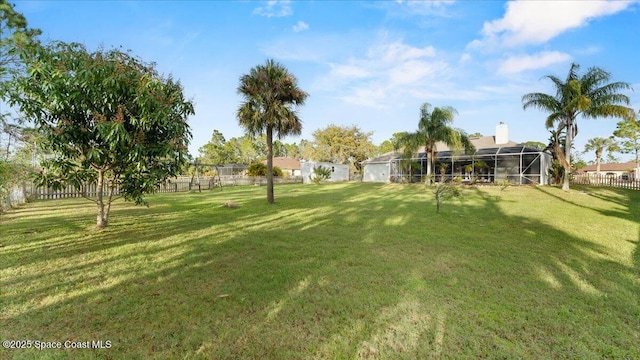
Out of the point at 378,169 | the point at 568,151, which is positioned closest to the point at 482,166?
the point at 568,151

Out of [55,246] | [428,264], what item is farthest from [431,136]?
[55,246]

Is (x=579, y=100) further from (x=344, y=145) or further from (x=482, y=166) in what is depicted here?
(x=344, y=145)

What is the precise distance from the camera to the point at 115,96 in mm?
5668

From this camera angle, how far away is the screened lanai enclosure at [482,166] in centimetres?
2167

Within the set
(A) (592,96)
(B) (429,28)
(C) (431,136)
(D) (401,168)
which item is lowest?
(D) (401,168)

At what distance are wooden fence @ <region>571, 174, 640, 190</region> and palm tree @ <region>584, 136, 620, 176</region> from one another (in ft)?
53.6

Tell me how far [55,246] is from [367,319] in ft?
20.2

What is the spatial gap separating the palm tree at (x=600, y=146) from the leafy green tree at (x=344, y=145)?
30.2 m

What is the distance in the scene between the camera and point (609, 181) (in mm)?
21703

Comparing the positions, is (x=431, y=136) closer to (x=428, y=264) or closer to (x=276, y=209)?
(x=276, y=209)

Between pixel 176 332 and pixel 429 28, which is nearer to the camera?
pixel 176 332

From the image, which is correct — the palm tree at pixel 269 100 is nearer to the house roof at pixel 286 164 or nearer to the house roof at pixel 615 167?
the house roof at pixel 286 164

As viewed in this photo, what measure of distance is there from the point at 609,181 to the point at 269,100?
89.9 ft

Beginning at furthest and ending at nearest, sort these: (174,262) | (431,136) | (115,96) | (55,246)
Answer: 1. (431,136)
2. (115,96)
3. (55,246)
4. (174,262)
